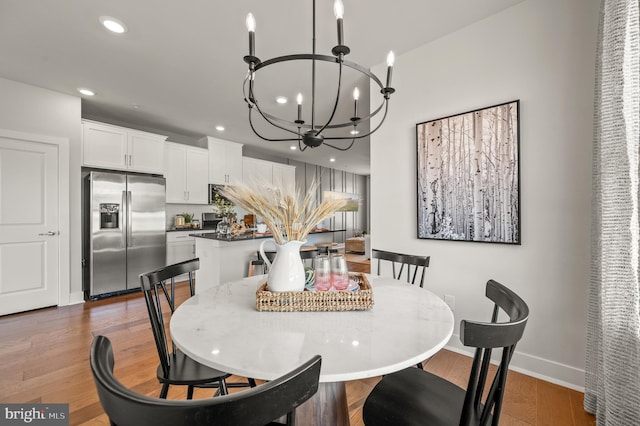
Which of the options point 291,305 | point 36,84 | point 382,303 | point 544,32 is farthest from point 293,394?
point 36,84

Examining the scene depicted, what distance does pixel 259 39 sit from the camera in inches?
96.2

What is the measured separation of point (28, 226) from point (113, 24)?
2.61m

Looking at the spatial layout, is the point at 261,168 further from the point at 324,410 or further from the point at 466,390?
the point at 466,390

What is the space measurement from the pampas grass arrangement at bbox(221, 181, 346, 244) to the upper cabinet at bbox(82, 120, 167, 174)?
3.81 metres

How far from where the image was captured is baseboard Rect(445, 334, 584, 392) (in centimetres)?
180

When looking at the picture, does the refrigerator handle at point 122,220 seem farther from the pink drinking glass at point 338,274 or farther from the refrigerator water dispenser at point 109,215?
the pink drinking glass at point 338,274

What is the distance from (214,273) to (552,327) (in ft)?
10.1

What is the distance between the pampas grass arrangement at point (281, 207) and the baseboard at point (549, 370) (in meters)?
1.84

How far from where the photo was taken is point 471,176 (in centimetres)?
217

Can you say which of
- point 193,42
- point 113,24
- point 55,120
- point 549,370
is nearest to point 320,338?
point 549,370

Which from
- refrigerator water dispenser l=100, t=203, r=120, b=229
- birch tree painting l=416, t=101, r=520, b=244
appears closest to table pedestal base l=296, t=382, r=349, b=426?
birch tree painting l=416, t=101, r=520, b=244

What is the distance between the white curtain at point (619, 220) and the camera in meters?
1.28

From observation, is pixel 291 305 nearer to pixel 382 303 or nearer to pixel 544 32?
pixel 382 303

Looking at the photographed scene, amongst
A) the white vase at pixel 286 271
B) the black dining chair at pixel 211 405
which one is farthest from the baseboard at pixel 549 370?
the black dining chair at pixel 211 405
